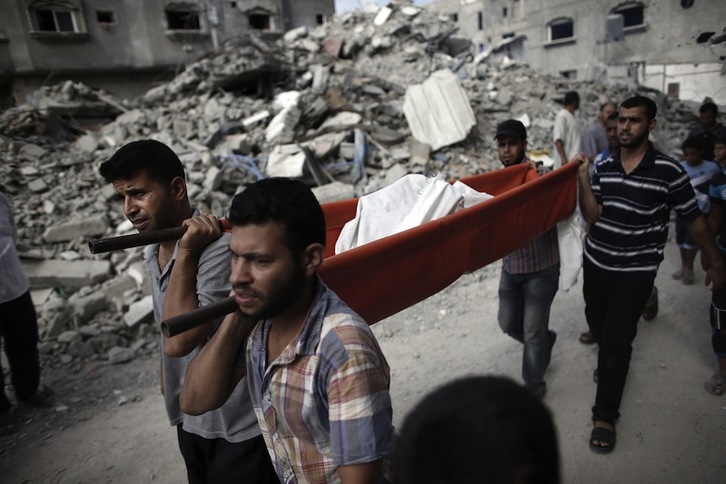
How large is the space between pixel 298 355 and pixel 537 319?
6.74ft

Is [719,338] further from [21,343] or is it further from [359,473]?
[21,343]

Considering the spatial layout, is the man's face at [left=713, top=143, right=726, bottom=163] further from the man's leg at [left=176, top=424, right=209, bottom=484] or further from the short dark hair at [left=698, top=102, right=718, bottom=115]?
the man's leg at [left=176, top=424, right=209, bottom=484]

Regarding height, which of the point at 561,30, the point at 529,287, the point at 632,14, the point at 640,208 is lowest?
the point at 529,287

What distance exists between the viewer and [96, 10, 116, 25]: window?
13.4 meters

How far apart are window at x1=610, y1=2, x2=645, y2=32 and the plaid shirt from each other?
517cm

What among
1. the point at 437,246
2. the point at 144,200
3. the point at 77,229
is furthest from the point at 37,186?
the point at 437,246

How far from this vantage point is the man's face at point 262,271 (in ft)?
3.20

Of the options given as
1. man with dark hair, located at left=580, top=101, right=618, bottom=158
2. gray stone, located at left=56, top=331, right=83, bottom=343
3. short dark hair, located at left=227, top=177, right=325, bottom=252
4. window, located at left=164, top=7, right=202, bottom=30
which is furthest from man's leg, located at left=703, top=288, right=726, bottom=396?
window, located at left=164, top=7, right=202, bottom=30

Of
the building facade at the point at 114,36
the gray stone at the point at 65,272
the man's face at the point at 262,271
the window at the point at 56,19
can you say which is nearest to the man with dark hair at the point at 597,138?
the man's face at the point at 262,271

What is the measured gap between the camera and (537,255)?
2.54m

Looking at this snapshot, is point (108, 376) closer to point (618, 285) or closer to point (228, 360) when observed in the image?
point (228, 360)

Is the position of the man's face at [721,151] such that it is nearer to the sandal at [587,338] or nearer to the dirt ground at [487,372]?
the dirt ground at [487,372]

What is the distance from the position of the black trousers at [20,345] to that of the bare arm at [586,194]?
3.71 meters

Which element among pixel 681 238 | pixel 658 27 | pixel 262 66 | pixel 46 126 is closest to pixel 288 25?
pixel 262 66
